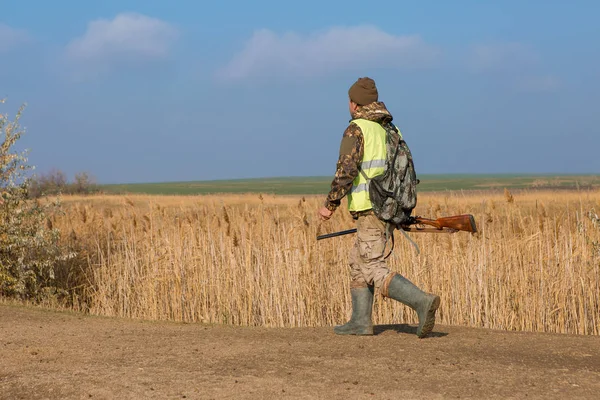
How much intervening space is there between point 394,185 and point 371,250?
2.31ft

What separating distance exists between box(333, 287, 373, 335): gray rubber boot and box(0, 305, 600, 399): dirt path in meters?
0.15

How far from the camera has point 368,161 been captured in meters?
7.41

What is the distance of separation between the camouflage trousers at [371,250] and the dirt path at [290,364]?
67 cm

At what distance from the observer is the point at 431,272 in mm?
10859

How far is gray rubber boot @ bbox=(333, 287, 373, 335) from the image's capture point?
778 cm

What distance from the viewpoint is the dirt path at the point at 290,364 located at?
5.94 meters

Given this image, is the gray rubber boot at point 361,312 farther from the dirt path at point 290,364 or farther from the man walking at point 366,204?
the dirt path at point 290,364

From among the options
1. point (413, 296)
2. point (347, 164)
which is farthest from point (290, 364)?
point (347, 164)

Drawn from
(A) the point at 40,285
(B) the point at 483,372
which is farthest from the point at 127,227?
(B) the point at 483,372

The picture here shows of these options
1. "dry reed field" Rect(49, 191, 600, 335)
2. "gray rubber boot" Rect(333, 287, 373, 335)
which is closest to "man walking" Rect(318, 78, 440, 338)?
"gray rubber boot" Rect(333, 287, 373, 335)

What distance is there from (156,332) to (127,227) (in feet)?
27.4

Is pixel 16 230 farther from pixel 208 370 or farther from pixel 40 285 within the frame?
pixel 208 370

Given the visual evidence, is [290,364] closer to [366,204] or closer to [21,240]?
[366,204]

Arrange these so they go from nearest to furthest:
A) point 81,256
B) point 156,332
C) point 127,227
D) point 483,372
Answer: point 483,372 → point 156,332 → point 81,256 → point 127,227
